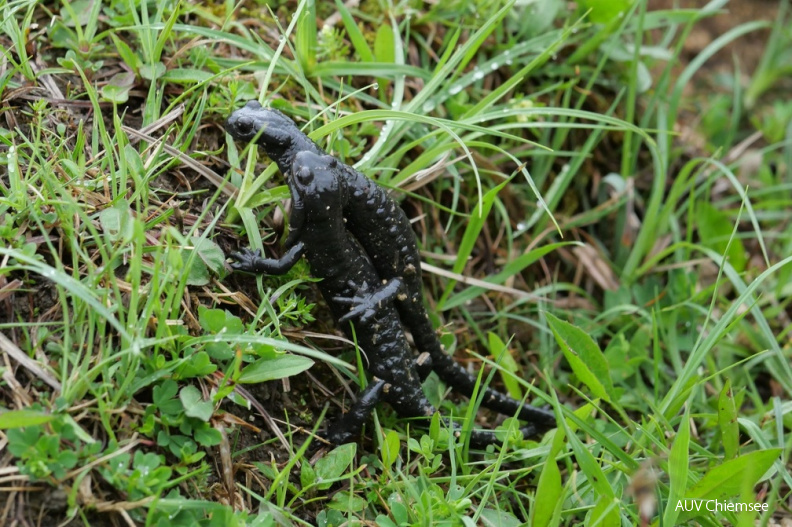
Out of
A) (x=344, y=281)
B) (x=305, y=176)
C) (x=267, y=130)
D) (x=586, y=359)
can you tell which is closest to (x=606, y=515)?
(x=586, y=359)

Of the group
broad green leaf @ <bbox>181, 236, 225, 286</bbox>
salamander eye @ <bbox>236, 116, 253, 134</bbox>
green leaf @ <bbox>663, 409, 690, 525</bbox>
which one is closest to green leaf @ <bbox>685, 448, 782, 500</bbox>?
green leaf @ <bbox>663, 409, 690, 525</bbox>

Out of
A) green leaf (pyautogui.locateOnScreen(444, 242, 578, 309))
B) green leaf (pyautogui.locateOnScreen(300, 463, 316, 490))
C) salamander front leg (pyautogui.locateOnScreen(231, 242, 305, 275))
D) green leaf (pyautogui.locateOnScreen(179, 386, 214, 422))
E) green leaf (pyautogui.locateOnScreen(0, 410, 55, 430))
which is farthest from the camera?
green leaf (pyautogui.locateOnScreen(444, 242, 578, 309))

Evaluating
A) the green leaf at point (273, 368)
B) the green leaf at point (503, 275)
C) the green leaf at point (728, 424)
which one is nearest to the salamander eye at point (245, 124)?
the green leaf at point (273, 368)

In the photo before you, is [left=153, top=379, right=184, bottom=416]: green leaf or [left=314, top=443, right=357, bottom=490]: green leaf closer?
[left=153, top=379, right=184, bottom=416]: green leaf

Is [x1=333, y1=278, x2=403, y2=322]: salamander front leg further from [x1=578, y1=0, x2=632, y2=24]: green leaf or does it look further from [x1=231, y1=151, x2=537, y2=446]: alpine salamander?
[x1=578, y1=0, x2=632, y2=24]: green leaf

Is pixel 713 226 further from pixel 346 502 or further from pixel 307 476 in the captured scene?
pixel 307 476

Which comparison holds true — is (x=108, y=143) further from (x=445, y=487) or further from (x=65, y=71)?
(x=445, y=487)
